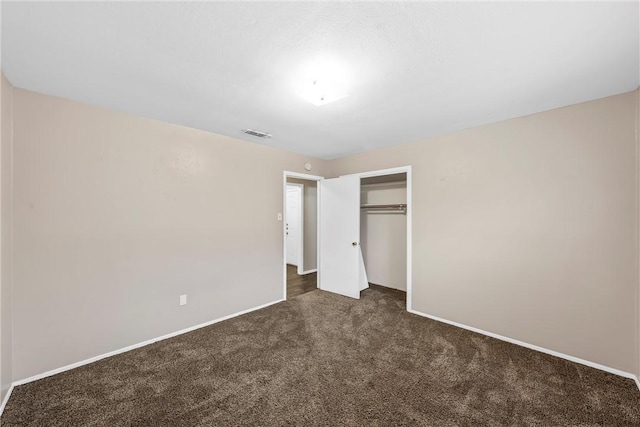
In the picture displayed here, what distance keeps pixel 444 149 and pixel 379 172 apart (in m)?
0.98

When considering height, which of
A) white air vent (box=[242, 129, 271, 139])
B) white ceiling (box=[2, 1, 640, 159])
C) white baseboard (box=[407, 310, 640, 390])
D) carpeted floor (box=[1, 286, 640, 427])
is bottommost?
carpeted floor (box=[1, 286, 640, 427])

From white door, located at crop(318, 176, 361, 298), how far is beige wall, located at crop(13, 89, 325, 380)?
1.45 metres

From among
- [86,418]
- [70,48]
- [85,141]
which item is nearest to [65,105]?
[85,141]

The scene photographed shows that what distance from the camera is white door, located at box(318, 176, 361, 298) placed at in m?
4.13

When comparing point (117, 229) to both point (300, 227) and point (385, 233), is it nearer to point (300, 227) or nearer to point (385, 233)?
point (300, 227)

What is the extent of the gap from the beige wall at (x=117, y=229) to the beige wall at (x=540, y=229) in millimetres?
2607

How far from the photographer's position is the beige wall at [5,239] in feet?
5.86

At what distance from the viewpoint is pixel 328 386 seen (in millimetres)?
2006

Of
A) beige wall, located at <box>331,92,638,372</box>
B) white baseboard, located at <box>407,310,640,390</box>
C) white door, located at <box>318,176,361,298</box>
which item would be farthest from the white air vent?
white baseboard, located at <box>407,310,640,390</box>

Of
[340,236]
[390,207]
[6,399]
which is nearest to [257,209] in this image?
[340,236]

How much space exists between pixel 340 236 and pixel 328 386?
8.37 feet

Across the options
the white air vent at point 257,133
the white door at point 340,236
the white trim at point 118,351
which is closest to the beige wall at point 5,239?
the white trim at point 118,351

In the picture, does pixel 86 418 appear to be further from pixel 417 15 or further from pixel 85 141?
pixel 417 15

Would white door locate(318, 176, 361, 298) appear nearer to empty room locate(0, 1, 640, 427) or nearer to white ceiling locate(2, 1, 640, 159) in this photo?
empty room locate(0, 1, 640, 427)
